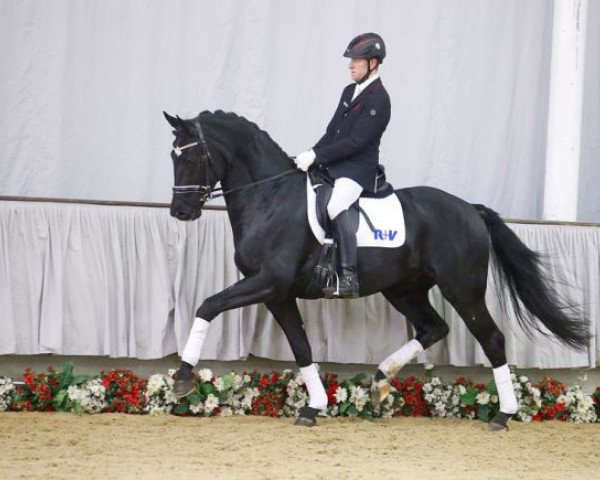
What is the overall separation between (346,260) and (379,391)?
1104mm

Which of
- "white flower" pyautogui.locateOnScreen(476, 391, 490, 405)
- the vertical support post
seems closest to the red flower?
"white flower" pyautogui.locateOnScreen(476, 391, 490, 405)

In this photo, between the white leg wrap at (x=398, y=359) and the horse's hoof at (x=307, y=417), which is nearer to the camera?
the horse's hoof at (x=307, y=417)

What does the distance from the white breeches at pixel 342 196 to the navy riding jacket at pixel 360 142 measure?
0.05m

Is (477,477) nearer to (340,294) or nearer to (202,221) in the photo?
(340,294)

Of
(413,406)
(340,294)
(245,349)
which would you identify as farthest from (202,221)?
(413,406)

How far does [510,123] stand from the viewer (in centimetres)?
801

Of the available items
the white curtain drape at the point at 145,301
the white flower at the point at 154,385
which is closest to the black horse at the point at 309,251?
the white curtain drape at the point at 145,301

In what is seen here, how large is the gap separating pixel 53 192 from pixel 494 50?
3844mm

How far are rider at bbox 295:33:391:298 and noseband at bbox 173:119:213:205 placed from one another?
614mm

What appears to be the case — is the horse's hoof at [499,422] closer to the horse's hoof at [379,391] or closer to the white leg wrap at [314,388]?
the horse's hoof at [379,391]

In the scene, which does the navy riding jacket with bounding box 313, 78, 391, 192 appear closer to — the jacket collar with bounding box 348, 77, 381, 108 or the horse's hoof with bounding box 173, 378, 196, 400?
the jacket collar with bounding box 348, 77, 381, 108

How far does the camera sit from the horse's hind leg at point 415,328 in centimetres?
659

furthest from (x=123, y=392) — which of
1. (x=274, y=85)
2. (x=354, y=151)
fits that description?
(x=274, y=85)

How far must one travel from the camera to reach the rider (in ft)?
19.9
